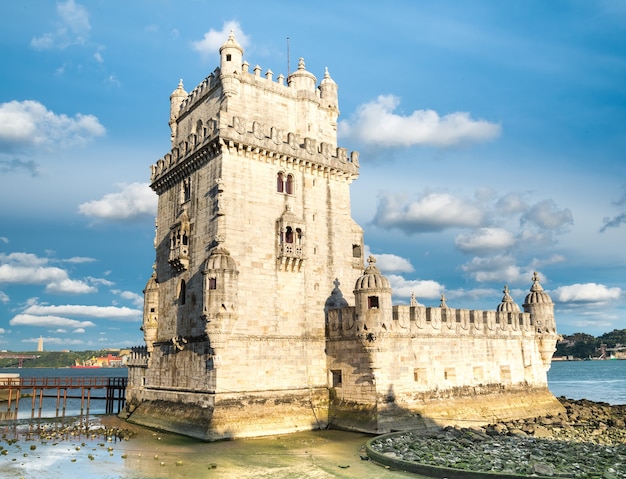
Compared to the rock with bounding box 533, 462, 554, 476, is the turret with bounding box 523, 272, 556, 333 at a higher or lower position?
higher

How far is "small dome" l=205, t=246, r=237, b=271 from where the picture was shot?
30500 millimetres

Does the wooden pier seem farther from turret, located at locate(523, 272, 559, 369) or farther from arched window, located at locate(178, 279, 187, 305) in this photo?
turret, located at locate(523, 272, 559, 369)

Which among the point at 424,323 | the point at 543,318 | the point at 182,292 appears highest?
the point at 182,292

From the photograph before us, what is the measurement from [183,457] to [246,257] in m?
11.7

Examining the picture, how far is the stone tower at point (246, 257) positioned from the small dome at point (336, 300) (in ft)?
1.42

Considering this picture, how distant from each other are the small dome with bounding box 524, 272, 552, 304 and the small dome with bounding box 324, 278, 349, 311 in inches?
671

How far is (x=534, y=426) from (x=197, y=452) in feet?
68.5

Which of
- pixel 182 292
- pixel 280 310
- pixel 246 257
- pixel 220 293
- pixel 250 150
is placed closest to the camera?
pixel 220 293

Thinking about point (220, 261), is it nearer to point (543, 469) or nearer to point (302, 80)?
point (302, 80)

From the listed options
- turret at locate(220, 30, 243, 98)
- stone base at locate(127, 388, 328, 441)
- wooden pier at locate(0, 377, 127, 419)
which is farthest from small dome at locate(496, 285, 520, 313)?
wooden pier at locate(0, 377, 127, 419)

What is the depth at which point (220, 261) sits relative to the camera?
30.6m

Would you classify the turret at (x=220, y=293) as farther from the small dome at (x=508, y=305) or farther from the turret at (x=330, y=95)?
the small dome at (x=508, y=305)

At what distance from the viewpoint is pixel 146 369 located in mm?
39438

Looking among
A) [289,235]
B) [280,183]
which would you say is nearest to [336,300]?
[289,235]
